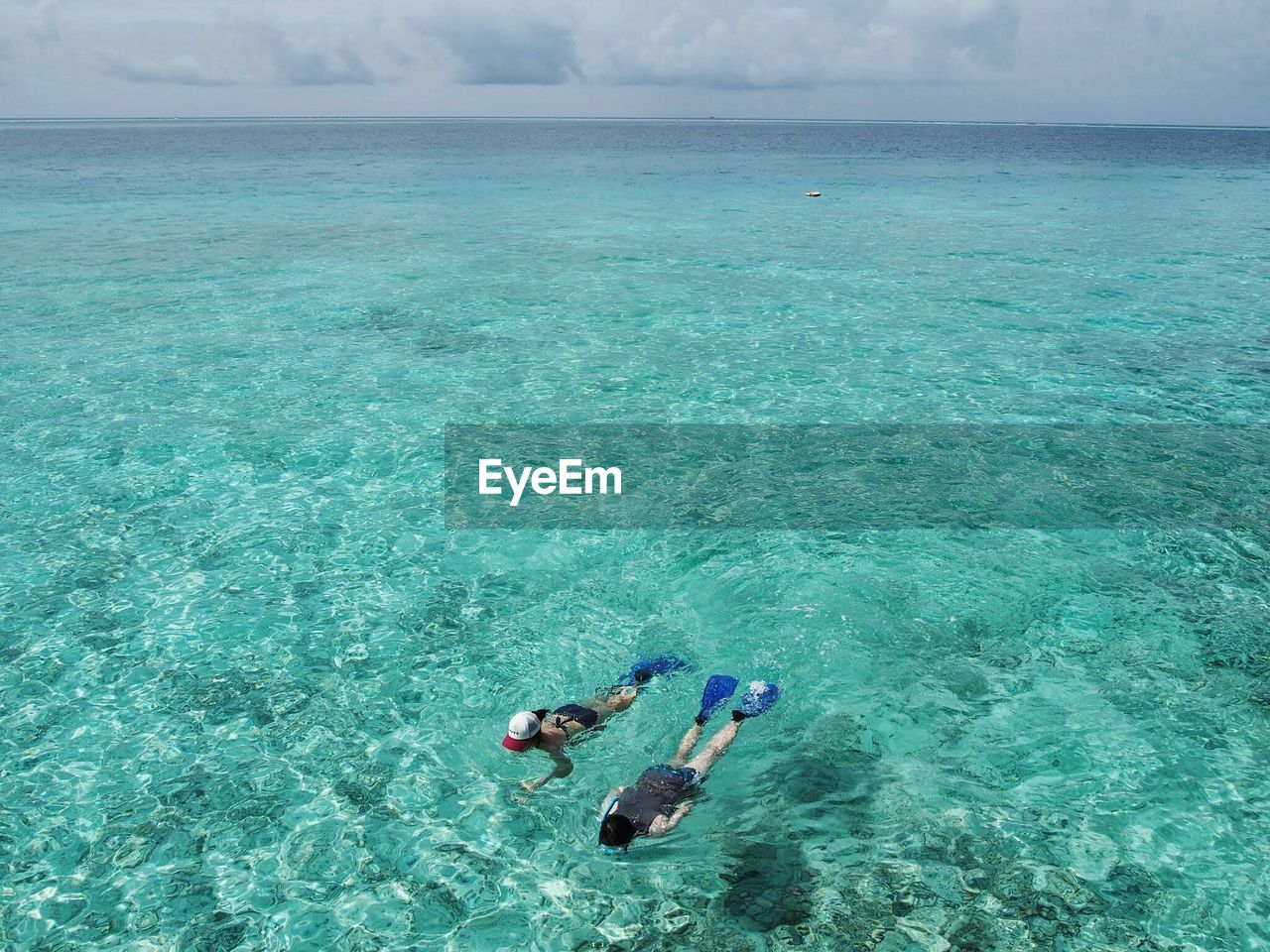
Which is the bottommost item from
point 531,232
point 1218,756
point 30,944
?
point 30,944

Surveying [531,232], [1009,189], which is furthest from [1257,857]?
[1009,189]

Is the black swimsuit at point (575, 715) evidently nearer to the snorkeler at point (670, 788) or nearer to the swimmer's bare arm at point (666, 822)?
the snorkeler at point (670, 788)

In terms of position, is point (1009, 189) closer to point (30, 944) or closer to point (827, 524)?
point (827, 524)

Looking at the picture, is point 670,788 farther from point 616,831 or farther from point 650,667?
point 650,667

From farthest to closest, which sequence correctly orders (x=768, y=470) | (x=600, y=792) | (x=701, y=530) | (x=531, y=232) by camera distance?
(x=531, y=232) → (x=768, y=470) → (x=701, y=530) → (x=600, y=792)

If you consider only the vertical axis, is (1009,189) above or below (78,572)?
above

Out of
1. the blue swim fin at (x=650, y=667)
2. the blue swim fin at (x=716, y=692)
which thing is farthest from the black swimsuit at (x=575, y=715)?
the blue swim fin at (x=716, y=692)

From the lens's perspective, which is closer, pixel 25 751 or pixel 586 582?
pixel 25 751

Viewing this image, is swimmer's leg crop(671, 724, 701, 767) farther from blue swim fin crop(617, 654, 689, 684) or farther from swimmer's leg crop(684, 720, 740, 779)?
blue swim fin crop(617, 654, 689, 684)
